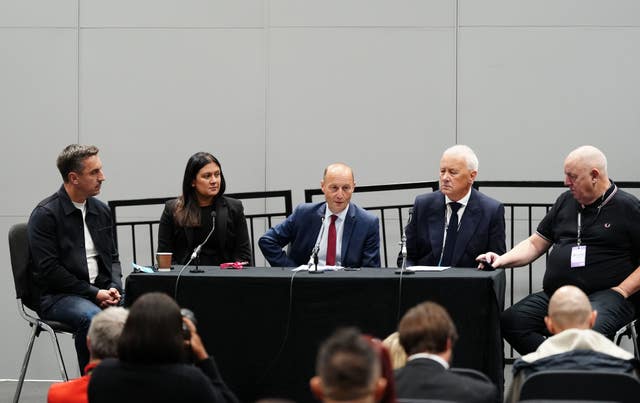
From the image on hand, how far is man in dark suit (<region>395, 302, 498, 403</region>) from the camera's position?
3.02 metres

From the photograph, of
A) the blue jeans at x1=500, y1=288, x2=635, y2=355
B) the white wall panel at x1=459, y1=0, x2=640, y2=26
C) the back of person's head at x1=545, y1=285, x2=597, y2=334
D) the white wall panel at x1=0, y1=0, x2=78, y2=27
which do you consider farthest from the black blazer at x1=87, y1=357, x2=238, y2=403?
the white wall panel at x1=0, y1=0, x2=78, y2=27

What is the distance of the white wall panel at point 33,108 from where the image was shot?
7.31m

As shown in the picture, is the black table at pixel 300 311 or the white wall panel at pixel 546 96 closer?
the black table at pixel 300 311

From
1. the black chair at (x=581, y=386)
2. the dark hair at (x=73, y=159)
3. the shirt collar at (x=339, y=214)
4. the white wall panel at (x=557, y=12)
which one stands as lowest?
the black chair at (x=581, y=386)

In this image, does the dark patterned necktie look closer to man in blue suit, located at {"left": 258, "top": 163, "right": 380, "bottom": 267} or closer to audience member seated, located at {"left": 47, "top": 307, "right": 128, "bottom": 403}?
man in blue suit, located at {"left": 258, "top": 163, "right": 380, "bottom": 267}

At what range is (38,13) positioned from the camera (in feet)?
24.1

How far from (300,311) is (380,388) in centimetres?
232

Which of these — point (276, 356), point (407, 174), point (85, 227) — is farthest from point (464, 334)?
point (407, 174)

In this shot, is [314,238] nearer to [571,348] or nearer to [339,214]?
[339,214]

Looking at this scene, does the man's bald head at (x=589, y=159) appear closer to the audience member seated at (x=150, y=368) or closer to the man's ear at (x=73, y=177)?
Result: the man's ear at (x=73, y=177)

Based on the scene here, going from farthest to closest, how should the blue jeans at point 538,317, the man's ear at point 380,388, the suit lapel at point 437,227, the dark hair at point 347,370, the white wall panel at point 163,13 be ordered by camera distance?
1. the white wall panel at point 163,13
2. the suit lapel at point 437,227
3. the blue jeans at point 538,317
4. the man's ear at point 380,388
5. the dark hair at point 347,370

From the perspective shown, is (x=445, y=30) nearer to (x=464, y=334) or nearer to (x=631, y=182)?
(x=631, y=182)

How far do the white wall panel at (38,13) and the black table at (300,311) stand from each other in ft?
9.96

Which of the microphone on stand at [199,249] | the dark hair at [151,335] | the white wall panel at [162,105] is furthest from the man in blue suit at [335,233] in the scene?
the dark hair at [151,335]
